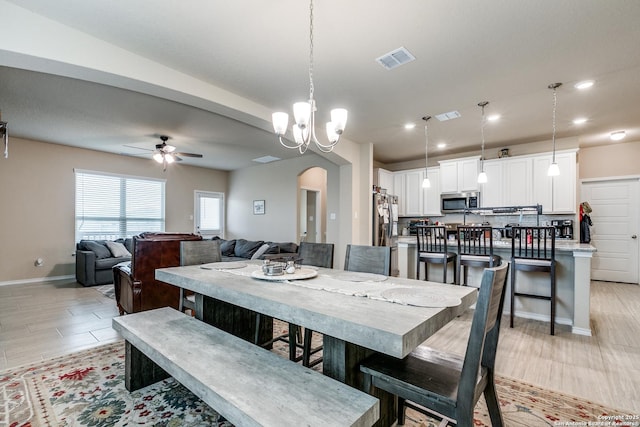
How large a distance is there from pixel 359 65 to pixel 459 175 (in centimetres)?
413

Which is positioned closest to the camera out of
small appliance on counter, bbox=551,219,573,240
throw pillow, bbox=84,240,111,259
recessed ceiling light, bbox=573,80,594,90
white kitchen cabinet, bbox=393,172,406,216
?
recessed ceiling light, bbox=573,80,594,90

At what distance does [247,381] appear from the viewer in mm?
1337

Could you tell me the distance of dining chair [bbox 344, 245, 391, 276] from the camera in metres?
2.41

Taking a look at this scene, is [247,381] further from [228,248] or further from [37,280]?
[37,280]

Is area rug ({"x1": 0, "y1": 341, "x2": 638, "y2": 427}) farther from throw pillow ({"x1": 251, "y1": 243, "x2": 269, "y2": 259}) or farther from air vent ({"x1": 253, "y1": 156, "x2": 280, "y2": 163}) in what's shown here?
air vent ({"x1": 253, "y1": 156, "x2": 280, "y2": 163})

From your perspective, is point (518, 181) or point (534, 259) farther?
point (518, 181)

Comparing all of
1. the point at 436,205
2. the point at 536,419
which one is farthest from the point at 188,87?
the point at 436,205

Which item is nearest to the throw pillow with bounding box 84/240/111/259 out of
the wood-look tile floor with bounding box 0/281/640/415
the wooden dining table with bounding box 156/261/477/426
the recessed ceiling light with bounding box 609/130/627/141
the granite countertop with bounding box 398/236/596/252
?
the wood-look tile floor with bounding box 0/281/640/415

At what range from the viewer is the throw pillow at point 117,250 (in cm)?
585

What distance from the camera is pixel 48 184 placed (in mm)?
5934

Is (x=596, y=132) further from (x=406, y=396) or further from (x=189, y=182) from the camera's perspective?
(x=189, y=182)

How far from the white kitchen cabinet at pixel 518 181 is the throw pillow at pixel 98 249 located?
25.1ft

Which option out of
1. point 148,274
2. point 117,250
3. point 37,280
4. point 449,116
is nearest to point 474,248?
point 449,116

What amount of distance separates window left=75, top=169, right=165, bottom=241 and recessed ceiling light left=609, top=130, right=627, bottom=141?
30.9 ft
